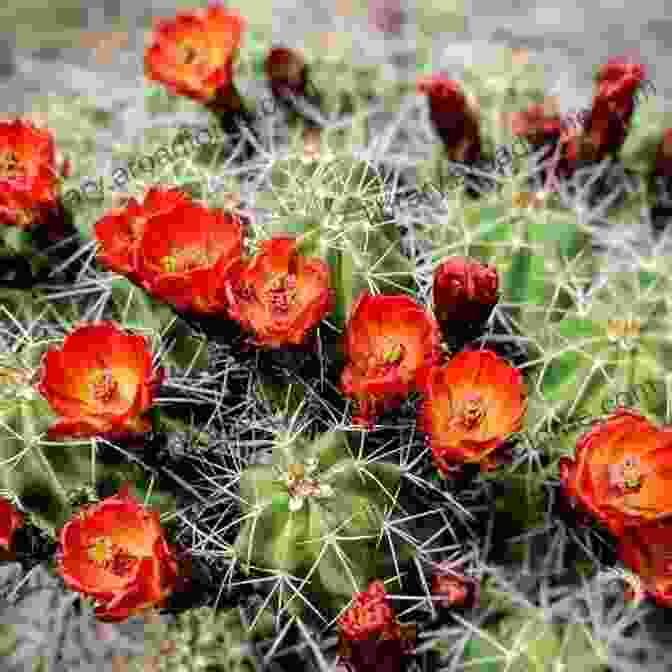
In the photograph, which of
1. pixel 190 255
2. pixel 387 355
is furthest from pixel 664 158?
pixel 190 255

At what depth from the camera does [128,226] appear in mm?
1613

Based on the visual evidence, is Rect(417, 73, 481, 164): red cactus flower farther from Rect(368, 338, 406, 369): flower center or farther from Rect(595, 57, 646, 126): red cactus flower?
Rect(368, 338, 406, 369): flower center

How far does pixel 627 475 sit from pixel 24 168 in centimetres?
141

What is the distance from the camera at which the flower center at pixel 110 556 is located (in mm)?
1421

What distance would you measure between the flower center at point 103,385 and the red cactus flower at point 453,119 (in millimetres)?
1187

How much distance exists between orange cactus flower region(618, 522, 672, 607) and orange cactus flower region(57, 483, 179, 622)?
32.5 inches

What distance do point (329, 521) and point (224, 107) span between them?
1.28 meters

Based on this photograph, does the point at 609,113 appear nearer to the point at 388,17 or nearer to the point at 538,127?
the point at 538,127

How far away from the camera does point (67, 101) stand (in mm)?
3047

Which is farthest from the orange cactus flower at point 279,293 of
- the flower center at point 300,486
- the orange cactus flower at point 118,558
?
the orange cactus flower at point 118,558

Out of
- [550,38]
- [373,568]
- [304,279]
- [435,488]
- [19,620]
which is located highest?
[550,38]

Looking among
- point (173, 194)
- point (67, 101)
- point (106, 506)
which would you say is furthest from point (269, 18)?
point (106, 506)

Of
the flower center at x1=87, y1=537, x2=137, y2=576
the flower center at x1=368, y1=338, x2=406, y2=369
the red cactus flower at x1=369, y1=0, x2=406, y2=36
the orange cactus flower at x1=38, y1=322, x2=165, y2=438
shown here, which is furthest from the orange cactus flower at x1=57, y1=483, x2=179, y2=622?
the red cactus flower at x1=369, y1=0, x2=406, y2=36

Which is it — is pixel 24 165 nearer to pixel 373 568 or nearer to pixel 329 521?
pixel 329 521
